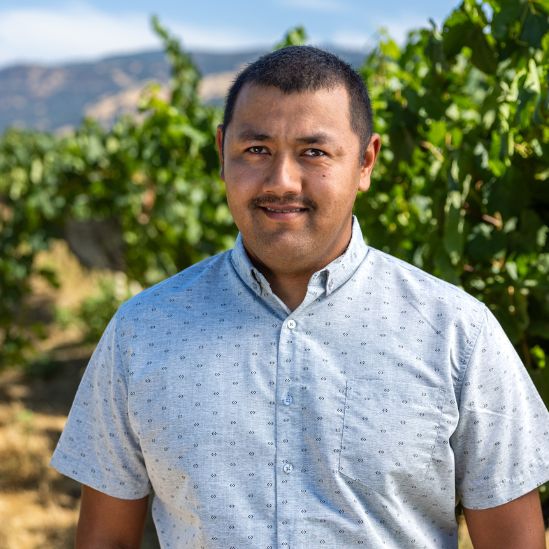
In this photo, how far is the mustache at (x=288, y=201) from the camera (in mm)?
1297

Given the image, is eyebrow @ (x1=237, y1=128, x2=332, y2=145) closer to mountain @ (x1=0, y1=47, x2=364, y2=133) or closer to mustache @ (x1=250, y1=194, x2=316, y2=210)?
mustache @ (x1=250, y1=194, x2=316, y2=210)

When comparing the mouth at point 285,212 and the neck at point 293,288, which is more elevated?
the mouth at point 285,212

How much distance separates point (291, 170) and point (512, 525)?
63 centimetres

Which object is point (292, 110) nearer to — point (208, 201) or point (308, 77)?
point (308, 77)

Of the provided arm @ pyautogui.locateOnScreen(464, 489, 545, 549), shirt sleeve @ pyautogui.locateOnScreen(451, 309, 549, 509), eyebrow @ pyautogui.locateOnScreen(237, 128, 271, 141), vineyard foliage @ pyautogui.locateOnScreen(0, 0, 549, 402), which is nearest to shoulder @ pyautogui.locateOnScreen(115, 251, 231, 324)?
eyebrow @ pyautogui.locateOnScreen(237, 128, 271, 141)

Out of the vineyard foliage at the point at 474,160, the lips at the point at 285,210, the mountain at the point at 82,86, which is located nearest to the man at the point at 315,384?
the lips at the point at 285,210

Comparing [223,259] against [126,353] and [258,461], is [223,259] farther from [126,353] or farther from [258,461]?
[258,461]

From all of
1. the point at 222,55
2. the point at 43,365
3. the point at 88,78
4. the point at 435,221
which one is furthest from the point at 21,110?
the point at 435,221

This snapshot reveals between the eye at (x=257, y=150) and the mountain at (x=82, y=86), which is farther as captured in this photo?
the mountain at (x=82, y=86)

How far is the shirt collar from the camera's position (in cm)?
135

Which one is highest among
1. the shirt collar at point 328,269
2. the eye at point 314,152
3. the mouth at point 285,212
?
the eye at point 314,152

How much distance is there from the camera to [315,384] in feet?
4.24

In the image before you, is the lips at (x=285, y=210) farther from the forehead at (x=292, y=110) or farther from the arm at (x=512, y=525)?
the arm at (x=512, y=525)

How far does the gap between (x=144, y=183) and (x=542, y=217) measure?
3.92 metres
